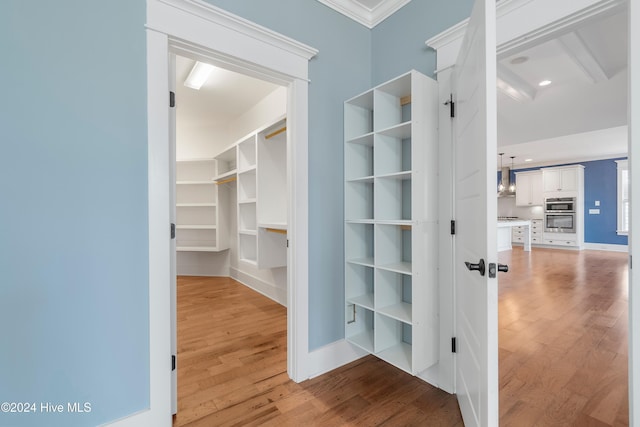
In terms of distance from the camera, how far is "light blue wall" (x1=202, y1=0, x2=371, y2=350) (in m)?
2.03

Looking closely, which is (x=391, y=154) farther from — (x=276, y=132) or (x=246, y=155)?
(x=246, y=155)

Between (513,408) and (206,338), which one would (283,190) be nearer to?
(206,338)

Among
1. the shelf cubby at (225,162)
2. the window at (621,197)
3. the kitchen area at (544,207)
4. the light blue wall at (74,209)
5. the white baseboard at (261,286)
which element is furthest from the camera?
the kitchen area at (544,207)

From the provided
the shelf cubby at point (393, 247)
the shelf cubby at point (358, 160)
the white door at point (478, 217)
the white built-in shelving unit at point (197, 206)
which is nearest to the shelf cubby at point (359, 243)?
the shelf cubby at point (393, 247)

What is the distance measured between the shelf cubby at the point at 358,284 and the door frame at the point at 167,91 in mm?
426

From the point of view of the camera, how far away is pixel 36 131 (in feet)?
3.95

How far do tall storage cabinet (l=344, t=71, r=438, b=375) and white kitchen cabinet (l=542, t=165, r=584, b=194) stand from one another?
9.31 m

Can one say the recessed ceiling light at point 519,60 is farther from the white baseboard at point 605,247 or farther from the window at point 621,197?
the white baseboard at point 605,247

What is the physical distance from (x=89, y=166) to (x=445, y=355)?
88.6 inches

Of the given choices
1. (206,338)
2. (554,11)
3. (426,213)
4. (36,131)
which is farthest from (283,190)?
(554,11)

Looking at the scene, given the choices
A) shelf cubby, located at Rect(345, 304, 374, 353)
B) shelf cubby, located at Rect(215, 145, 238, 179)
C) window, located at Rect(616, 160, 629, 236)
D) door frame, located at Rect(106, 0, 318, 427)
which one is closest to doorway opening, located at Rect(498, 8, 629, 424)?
shelf cubby, located at Rect(345, 304, 374, 353)

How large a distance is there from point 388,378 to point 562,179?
9.86 meters

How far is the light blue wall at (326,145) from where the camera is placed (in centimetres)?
203

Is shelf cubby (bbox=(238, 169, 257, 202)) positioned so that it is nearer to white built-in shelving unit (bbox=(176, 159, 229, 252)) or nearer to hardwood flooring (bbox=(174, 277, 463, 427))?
white built-in shelving unit (bbox=(176, 159, 229, 252))
